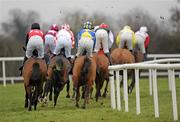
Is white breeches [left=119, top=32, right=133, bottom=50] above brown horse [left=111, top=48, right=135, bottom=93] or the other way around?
above

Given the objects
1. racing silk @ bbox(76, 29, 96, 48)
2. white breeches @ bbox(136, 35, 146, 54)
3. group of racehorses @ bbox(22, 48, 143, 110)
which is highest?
racing silk @ bbox(76, 29, 96, 48)

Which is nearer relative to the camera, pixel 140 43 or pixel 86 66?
pixel 86 66

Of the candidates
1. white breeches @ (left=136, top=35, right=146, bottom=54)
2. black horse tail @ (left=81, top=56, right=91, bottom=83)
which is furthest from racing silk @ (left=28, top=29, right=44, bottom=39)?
white breeches @ (left=136, top=35, right=146, bottom=54)

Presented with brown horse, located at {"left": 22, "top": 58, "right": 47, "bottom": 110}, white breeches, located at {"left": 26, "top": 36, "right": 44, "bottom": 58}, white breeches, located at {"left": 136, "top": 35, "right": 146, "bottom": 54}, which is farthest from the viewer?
white breeches, located at {"left": 136, "top": 35, "right": 146, "bottom": 54}

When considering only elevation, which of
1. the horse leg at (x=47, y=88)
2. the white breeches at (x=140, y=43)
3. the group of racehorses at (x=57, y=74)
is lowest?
the horse leg at (x=47, y=88)

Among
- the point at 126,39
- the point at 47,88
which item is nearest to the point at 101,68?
the point at 47,88

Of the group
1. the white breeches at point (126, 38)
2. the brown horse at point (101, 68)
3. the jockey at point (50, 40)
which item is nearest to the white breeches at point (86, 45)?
the brown horse at point (101, 68)

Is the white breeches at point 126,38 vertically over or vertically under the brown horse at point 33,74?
over

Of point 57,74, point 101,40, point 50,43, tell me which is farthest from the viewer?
point 50,43

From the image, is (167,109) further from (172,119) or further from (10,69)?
(10,69)

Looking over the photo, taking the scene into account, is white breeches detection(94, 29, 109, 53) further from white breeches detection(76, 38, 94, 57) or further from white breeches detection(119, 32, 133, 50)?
white breeches detection(119, 32, 133, 50)

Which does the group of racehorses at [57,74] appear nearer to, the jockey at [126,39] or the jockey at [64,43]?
the jockey at [64,43]

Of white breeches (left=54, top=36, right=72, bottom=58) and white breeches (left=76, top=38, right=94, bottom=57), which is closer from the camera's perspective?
white breeches (left=76, top=38, right=94, bottom=57)

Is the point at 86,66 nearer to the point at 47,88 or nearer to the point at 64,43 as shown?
the point at 64,43
